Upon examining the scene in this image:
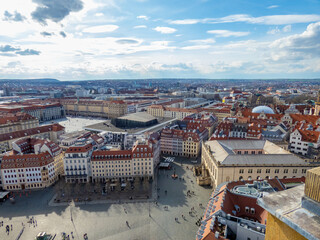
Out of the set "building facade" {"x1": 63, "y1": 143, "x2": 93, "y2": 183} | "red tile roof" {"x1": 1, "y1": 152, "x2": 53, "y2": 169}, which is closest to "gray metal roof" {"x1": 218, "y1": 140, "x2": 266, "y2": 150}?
"building facade" {"x1": 63, "y1": 143, "x2": 93, "y2": 183}

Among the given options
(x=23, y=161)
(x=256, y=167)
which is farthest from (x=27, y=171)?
(x=256, y=167)

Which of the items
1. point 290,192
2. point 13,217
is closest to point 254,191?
point 290,192

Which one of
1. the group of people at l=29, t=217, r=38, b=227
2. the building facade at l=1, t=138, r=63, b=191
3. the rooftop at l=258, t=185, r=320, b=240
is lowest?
the group of people at l=29, t=217, r=38, b=227

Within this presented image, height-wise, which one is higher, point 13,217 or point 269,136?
point 269,136

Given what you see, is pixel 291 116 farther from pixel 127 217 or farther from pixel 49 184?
pixel 49 184

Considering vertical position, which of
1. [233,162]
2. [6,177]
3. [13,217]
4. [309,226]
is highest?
[309,226]

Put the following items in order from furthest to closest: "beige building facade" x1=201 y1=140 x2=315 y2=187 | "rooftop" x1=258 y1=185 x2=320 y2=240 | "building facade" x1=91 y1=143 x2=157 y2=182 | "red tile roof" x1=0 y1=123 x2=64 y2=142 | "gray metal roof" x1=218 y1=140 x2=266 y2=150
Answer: "red tile roof" x1=0 y1=123 x2=64 y2=142
"gray metal roof" x1=218 y1=140 x2=266 y2=150
"building facade" x1=91 y1=143 x2=157 y2=182
"beige building facade" x1=201 y1=140 x2=315 y2=187
"rooftop" x1=258 y1=185 x2=320 y2=240

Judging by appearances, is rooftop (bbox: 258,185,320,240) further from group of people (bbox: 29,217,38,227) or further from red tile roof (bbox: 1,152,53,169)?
red tile roof (bbox: 1,152,53,169)

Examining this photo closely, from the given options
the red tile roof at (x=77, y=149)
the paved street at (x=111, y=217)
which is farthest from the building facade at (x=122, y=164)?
the paved street at (x=111, y=217)
